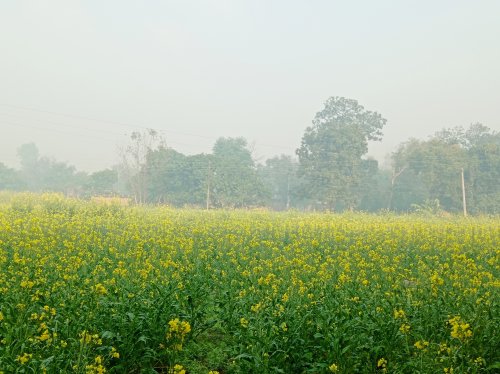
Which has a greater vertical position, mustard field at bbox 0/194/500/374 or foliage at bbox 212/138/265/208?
foliage at bbox 212/138/265/208

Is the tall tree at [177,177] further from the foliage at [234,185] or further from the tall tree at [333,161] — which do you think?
the tall tree at [333,161]

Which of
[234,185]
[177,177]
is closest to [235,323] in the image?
[234,185]

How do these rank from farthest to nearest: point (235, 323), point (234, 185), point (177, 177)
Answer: point (177, 177) < point (234, 185) < point (235, 323)

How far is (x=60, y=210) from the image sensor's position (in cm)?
2086

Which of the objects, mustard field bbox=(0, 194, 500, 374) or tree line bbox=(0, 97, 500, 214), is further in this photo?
tree line bbox=(0, 97, 500, 214)

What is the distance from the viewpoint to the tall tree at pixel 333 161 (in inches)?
2058

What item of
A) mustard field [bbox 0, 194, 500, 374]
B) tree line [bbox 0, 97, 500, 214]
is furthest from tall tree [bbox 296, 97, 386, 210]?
mustard field [bbox 0, 194, 500, 374]

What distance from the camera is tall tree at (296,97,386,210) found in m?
52.3

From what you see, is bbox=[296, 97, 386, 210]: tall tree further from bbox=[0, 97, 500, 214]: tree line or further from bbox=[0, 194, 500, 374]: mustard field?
bbox=[0, 194, 500, 374]: mustard field

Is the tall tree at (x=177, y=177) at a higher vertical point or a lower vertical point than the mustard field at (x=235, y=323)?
higher

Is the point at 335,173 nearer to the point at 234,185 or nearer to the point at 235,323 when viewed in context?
the point at 234,185

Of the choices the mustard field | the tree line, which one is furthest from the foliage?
the mustard field

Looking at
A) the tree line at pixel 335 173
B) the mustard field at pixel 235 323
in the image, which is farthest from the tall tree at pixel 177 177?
the mustard field at pixel 235 323

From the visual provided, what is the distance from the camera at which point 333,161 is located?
174 feet
